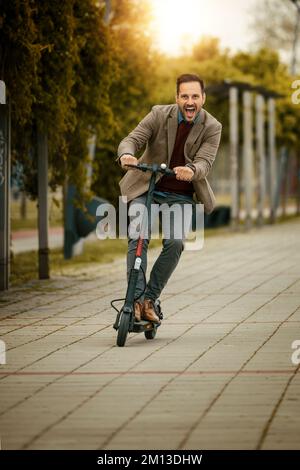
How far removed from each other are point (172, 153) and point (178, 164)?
0.09 metres

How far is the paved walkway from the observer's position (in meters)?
5.76

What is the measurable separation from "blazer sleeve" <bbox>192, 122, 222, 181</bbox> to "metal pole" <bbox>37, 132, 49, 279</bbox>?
5778 mm

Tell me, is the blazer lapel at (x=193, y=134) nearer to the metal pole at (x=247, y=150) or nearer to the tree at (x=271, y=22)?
the metal pole at (x=247, y=150)

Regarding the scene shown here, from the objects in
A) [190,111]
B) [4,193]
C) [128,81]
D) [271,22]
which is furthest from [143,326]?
[271,22]

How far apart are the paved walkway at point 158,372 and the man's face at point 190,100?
158 centimetres

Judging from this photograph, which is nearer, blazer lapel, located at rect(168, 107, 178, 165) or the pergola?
blazer lapel, located at rect(168, 107, 178, 165)

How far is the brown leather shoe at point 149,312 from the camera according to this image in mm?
8914

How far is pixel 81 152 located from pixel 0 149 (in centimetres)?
244

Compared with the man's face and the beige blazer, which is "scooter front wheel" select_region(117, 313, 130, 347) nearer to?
the beige blazer

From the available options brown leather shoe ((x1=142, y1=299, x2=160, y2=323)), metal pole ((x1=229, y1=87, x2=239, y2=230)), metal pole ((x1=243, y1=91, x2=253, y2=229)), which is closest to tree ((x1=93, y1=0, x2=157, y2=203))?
metal pole ((x1=229, y1=87, x2=239, y2=230))

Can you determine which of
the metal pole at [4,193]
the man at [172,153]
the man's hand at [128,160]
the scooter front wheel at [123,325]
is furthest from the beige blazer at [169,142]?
the metal pole at [4,193]

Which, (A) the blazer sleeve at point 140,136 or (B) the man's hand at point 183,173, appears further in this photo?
(A) the blazer sleeve at point 140,136

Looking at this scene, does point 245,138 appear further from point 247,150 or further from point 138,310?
point 138,310
